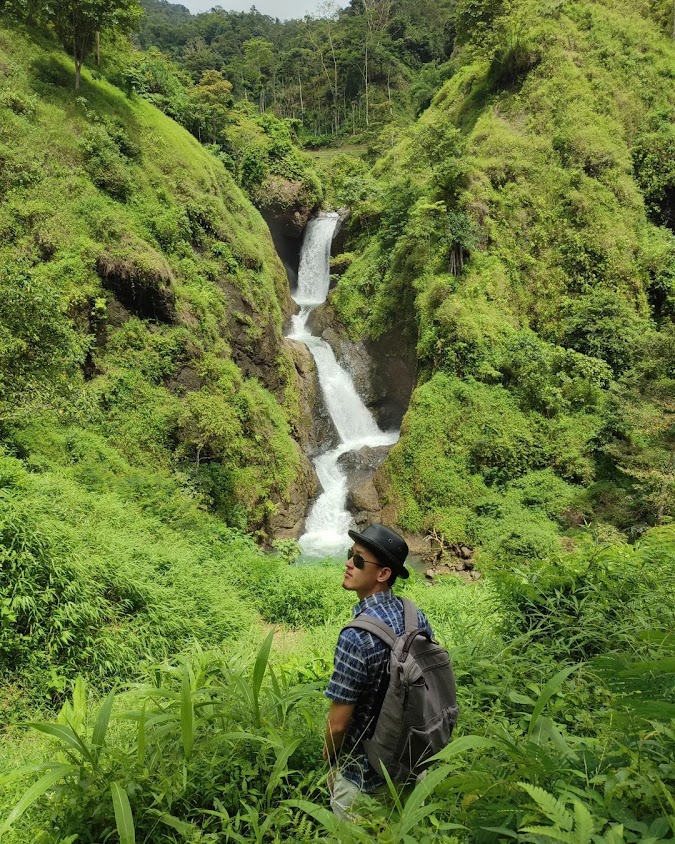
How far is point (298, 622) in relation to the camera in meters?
7.54

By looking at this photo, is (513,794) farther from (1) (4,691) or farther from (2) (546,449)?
(2) (546,449)

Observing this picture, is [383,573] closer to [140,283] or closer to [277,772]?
[277,772]

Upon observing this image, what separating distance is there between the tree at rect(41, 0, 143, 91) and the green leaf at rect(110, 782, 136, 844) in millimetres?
18391

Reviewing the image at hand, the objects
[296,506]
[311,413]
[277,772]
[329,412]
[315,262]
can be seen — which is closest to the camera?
[277,772]

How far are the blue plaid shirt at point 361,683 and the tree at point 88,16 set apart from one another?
1821 cm

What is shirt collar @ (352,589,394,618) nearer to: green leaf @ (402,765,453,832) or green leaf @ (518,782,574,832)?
green leaf @ (402,765,453,832)

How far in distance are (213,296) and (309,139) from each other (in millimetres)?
38837

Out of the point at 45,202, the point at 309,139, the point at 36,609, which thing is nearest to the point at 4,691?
the point at 36,609

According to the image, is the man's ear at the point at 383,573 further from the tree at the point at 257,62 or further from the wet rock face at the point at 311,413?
the tree at the point at 257,62

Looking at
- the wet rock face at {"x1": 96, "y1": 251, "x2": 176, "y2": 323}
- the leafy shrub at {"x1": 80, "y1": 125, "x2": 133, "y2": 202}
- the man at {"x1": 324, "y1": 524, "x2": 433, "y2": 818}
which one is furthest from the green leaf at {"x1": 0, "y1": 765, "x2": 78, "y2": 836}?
the leafy shrub at {"x1": 80, "y1": 125, "x2": 133, "y2": 202}

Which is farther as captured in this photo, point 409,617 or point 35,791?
point 409,617

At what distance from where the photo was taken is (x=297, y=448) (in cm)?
1653

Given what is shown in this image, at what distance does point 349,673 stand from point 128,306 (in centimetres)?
1274

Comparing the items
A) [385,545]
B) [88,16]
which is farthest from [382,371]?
[385,545]
